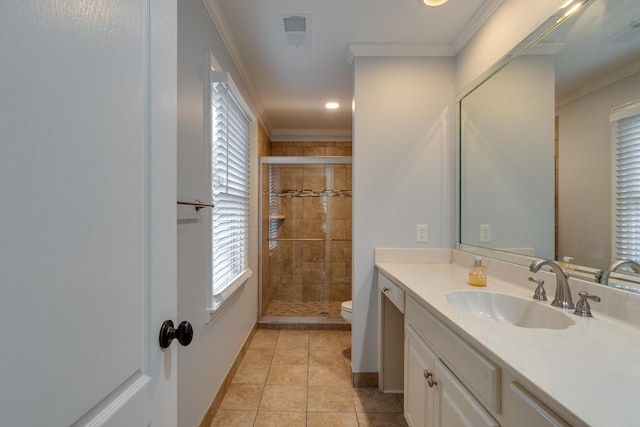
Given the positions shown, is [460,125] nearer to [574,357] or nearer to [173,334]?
[574,357]

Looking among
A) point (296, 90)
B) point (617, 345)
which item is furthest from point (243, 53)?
point (617, 345)

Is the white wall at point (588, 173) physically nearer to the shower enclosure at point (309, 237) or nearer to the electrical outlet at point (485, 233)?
the electrical outlet at point (485, 233)

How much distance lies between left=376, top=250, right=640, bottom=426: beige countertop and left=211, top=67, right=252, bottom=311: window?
1244mm

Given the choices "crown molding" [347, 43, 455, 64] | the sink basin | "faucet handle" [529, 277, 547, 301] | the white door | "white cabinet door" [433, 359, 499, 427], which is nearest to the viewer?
the white door

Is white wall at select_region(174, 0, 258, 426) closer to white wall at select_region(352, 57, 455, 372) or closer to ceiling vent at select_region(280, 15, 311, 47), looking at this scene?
ceiling vent at select_region(280, 15, 311, 47)

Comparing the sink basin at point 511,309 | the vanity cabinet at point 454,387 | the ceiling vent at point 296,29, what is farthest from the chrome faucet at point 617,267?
the ceiling vent at point 296,29

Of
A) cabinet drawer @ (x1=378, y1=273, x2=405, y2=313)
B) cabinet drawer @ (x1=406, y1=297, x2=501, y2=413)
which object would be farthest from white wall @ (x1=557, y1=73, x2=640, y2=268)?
cabinet drawer @ (x1=378, y1=273, x2=405, y2=313)

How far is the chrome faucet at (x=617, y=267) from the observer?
94 centimetres

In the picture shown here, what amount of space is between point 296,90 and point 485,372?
2.70 m

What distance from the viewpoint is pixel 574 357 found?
0.71 meters

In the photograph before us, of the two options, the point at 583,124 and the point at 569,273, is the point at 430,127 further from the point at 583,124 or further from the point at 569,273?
the point at 569,273

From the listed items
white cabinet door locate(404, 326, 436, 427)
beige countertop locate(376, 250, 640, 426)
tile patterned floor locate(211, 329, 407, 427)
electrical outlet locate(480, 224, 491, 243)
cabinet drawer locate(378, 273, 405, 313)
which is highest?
electrical outlet locate(480, 224, 491, 243)

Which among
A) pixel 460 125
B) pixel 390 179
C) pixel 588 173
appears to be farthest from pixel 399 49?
pixel 588 173

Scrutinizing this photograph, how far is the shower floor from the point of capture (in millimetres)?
3498
